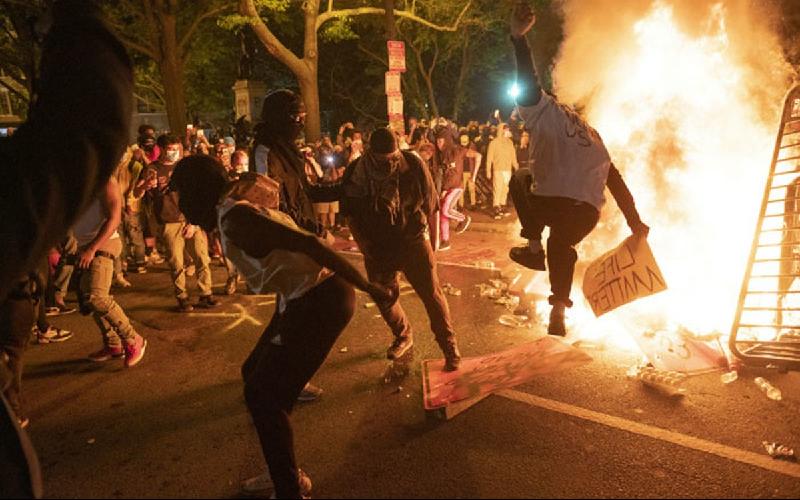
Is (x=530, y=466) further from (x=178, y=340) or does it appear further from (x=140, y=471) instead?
(x=178, y=340)

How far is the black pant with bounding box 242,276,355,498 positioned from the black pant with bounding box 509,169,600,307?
1.61 meters

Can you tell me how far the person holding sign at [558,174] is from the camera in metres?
3.58

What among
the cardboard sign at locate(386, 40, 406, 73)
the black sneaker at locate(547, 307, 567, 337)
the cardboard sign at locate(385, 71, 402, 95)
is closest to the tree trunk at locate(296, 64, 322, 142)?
the cardboard sign at locate(385, 71, 402, 95)

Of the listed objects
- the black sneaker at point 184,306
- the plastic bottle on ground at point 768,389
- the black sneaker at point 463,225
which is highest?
the black sneaker at point 463,225

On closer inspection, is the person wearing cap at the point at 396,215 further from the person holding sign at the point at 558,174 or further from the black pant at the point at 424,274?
the person holding sign at the point at 558,174

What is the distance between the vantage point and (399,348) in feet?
16.1

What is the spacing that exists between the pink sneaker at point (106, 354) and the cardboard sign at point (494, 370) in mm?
3070

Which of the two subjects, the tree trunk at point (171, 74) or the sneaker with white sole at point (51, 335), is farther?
the tree trunk at point (171, 74)

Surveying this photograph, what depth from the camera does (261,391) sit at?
9.11 feet

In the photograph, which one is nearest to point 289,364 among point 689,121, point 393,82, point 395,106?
point 689,121

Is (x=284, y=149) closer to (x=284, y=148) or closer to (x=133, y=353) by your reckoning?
(x=284, y=148)

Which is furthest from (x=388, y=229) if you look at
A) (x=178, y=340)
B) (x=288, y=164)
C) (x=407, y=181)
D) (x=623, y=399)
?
(x=178, y=340)

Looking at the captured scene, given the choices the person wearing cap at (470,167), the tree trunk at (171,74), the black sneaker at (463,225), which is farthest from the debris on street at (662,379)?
the tree trunk at (171,74)

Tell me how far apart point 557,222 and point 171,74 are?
17.7m
